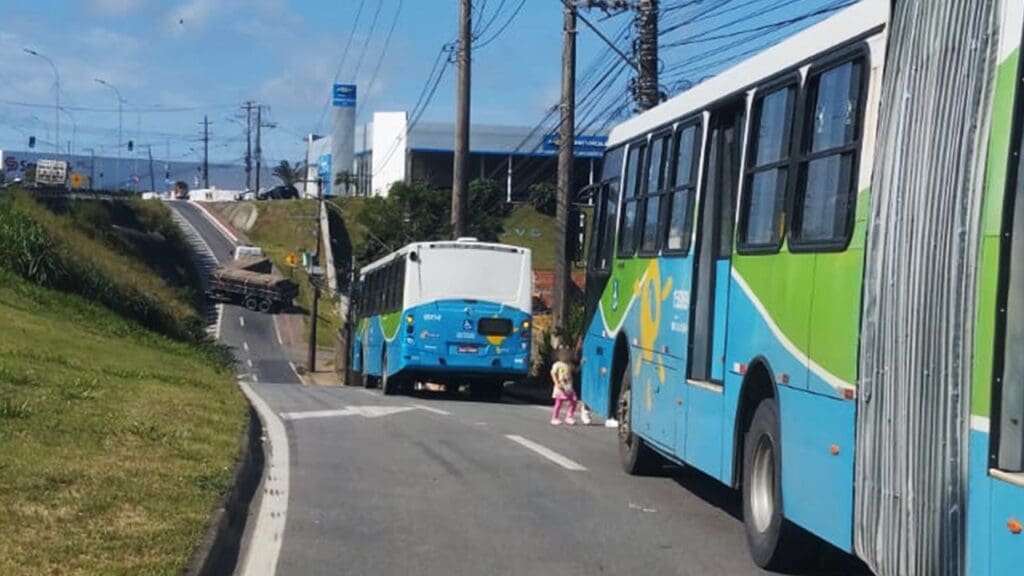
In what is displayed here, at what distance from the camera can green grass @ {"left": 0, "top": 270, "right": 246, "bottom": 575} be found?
8.49 meters

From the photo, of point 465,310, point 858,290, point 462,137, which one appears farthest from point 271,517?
point 462,137

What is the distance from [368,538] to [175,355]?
24.9 metres

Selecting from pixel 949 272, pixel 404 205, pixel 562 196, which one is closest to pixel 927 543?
pixel 949 272

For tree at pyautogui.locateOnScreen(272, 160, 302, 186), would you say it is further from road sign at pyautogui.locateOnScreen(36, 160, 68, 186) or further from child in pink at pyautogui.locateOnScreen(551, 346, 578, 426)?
child in pink at pyautogui.locateOnScreen(551, 346, 578, 426)

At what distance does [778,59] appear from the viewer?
31.6 feet

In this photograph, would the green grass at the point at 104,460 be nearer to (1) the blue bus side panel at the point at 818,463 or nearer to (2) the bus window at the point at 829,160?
(1) the blue bus side panel at the point at 818,463

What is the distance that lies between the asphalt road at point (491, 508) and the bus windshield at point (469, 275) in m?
10.1

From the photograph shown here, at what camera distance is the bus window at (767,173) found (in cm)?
922

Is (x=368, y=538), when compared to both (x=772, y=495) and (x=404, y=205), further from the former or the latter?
(x=404, y=205)

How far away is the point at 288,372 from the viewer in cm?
5925

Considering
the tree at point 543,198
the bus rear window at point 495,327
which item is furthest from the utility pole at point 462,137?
the tree at point 543,198

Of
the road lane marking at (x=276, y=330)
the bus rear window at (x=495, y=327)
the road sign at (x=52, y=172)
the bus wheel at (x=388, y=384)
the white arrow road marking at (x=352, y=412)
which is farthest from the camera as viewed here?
the road sign at (x=52, y=172)

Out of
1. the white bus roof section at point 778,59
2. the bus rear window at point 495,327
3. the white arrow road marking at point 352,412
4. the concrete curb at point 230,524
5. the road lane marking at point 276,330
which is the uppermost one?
the white bus roof section at point 778,59

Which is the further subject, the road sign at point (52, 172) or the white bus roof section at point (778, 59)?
the road sign at point (52, 172)
